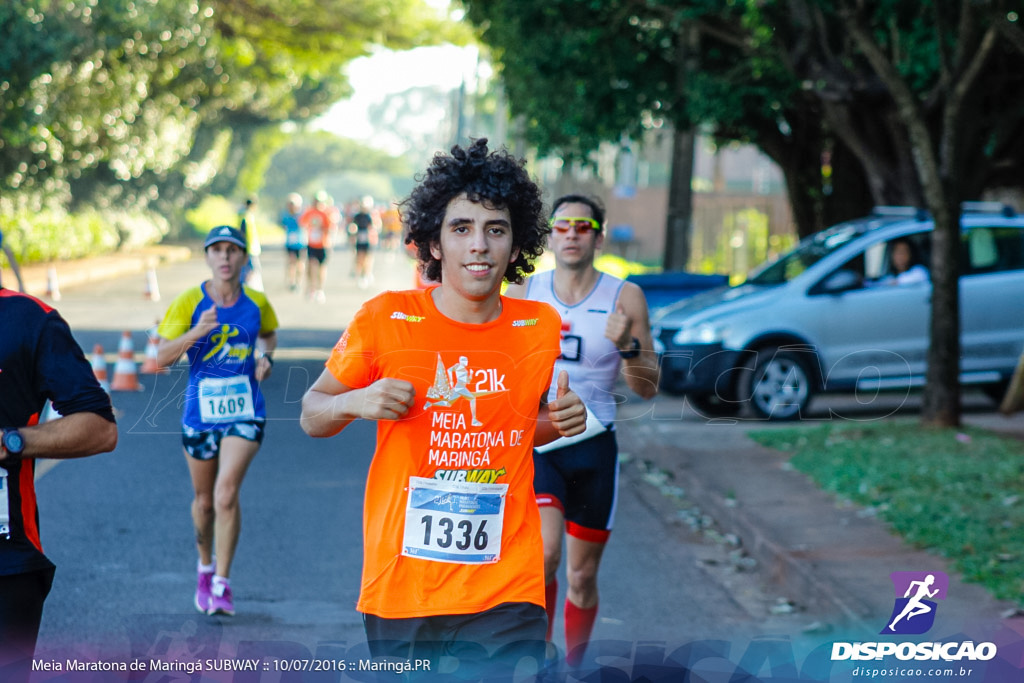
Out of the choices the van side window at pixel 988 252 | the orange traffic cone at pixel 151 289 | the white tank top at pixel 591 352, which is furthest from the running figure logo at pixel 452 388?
the orange traffic cone at pixel 151 289

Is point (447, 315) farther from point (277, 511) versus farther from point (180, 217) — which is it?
point (180, 217)

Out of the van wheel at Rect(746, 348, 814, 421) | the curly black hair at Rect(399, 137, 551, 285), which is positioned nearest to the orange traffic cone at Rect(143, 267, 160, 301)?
the van wheel at Rect(746, 348, 814, 421)

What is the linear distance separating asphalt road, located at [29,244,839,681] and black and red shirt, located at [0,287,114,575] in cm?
83

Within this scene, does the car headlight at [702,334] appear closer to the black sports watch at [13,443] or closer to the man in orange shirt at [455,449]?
the man in orange shirt at [455,449]

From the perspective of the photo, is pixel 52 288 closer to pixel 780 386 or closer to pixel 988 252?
pixel 780 386

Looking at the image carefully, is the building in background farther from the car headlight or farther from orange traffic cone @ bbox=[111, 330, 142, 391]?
orange traffic cone @ bbox=[111, 330, 142, 391]

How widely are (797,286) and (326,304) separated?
12.3m

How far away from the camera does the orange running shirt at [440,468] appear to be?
135 inches

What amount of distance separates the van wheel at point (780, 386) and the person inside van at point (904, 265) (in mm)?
1156

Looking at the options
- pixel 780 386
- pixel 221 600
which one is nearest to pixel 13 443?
pixel 221 600

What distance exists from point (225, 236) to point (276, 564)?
194cm

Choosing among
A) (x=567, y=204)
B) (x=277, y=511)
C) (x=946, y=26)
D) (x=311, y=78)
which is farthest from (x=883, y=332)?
(x=311, y=78)

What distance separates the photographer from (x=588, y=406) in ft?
17.8

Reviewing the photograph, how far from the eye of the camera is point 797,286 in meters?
13.2
